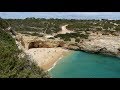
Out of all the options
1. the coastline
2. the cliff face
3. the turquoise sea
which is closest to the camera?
the turquoise sea

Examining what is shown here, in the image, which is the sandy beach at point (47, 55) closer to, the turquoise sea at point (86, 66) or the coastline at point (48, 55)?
the coastline at point (48, 55)

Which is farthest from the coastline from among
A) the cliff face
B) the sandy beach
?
the cliff face

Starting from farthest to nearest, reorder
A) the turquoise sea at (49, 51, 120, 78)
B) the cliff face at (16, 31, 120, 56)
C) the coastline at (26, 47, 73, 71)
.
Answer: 1. the cliff face at (16, 31, 120, 56)
2. the coastline at (26, 47, 73, 71)
3. the turquoise sea at (49, 51, 120, 78)

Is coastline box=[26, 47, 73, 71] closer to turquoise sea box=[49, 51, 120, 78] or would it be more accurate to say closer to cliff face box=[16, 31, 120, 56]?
turquoise sea box=[49, 51, 120, 78]

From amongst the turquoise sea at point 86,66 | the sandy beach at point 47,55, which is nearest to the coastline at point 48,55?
the sandy beach at point 47,55

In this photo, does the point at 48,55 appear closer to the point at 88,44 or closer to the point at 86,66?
the point at 86,66

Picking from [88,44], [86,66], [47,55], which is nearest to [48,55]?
[47,55]
